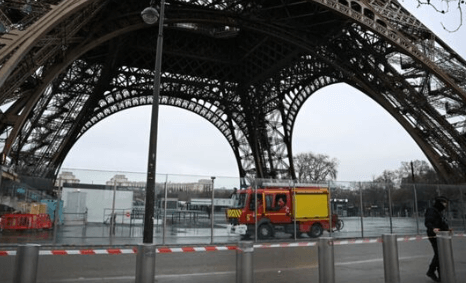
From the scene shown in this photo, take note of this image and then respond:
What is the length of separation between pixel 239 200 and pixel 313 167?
64112 millimetres

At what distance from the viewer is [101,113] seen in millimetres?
45219

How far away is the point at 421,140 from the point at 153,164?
22.1m

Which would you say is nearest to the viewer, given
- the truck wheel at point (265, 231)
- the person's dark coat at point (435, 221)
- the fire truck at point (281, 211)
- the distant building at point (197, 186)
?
the person's dark coat at point (435, 221)

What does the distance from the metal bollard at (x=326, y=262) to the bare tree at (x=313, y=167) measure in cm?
7449

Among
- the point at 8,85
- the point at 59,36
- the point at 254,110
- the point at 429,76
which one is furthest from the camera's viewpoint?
the point at 254,110

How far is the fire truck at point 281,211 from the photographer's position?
19.5 meters

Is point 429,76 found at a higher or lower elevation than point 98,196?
higher

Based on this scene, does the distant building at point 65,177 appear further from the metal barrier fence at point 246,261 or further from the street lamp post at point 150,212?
the metal barrier fence at point 246,261

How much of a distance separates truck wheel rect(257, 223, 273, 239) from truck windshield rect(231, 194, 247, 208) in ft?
4.70

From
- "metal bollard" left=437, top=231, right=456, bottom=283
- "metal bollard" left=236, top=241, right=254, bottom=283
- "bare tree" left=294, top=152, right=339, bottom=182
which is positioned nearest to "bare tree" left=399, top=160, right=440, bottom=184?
"bare tree" left=294, top=152, right=339, bottom=182

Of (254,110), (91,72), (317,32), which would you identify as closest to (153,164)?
(317,32)

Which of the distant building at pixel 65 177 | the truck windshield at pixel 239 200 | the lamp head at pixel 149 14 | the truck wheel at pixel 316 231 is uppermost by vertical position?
the lamp head at pixel 149 14

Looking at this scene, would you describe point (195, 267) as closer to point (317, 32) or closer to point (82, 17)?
point (82, 17)

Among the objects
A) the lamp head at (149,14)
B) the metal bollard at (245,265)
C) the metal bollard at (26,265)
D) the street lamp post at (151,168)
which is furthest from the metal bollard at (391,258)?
the lamp head at (149,14)
